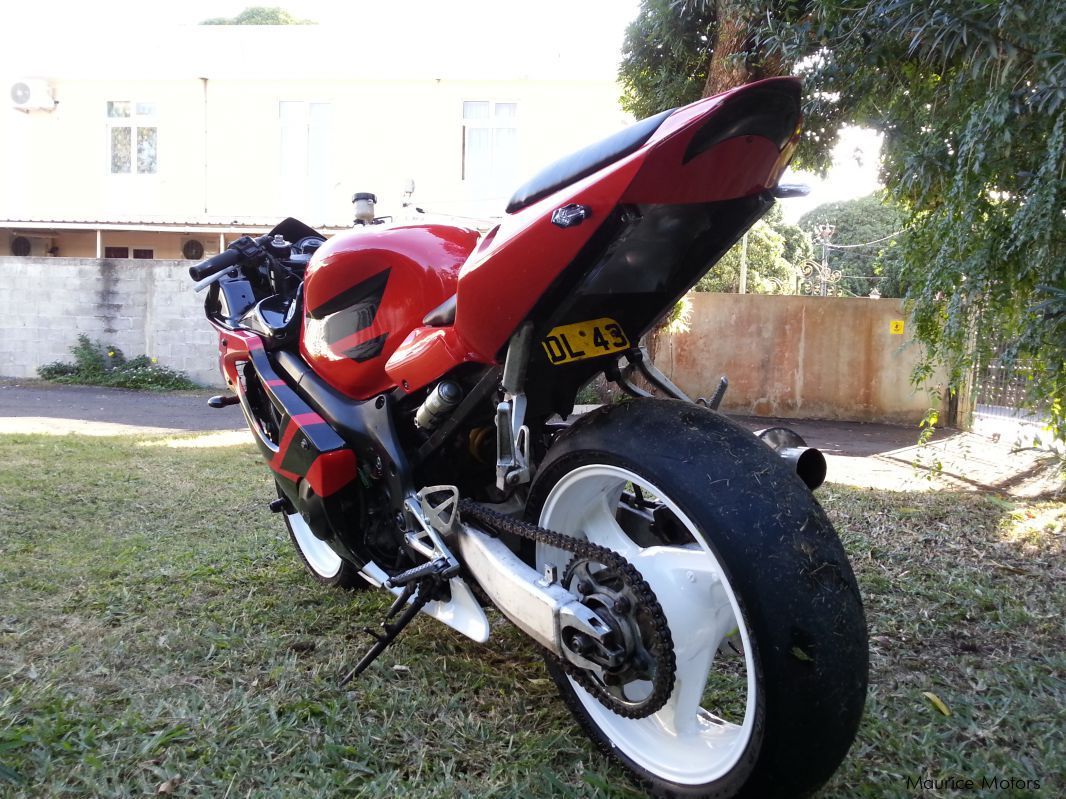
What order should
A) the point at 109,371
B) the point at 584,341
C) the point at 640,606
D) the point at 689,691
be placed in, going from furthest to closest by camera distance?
the point at 109,371 < the point at 584,341 < the point at 689,691 < the point at 640,606

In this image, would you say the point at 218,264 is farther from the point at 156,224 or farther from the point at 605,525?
the point at 156,224

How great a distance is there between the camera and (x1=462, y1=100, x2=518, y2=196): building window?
14219mm

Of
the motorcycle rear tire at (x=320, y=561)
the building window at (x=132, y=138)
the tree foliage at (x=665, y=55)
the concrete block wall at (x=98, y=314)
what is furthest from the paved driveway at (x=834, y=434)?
the building window at (x=132, y=138)

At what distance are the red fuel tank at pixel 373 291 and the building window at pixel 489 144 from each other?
12.2 meters

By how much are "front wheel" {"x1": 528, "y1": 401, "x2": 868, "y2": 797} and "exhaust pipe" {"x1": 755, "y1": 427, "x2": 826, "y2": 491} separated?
137 mm

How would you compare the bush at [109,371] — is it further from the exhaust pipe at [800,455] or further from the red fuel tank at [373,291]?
the exhaust pipe at [800,455]

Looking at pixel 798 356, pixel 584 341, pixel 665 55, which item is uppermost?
pixel 665 55

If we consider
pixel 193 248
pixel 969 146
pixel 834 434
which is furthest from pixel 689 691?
pixel 193 248

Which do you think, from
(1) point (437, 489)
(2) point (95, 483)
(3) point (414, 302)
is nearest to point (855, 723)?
(1) point (437, 489)

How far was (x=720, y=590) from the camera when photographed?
1735 millimetres

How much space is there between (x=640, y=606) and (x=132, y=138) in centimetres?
1641

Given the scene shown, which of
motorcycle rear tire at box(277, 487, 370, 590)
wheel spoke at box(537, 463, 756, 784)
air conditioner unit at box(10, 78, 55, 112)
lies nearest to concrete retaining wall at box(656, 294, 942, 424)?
motorcycle rear tire at box(277, 487, 370, 590)

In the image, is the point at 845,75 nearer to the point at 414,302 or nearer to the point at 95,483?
the point at 414,302

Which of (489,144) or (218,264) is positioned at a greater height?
(489,144)
